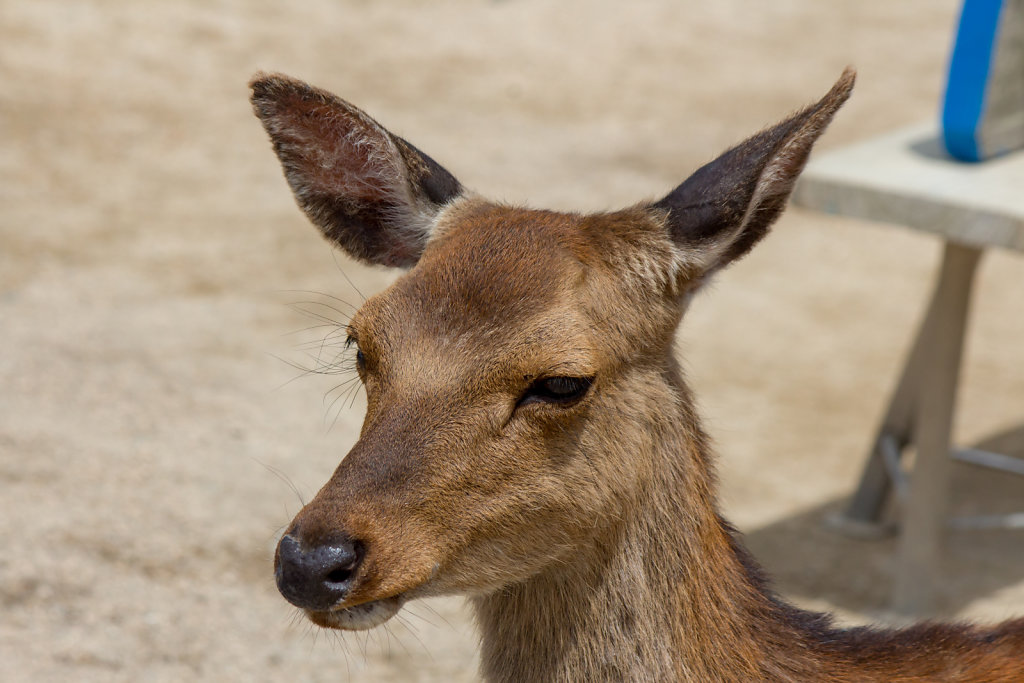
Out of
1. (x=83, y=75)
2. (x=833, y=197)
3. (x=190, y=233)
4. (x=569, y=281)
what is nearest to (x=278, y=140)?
(x=569, y=281)

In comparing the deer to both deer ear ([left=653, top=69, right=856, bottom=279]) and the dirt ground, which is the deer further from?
the dirt ground

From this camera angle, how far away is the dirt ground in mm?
6008

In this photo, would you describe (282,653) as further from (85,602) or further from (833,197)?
(833,197)

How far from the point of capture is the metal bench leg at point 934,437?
20.4 feet

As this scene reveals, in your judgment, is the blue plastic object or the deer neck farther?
the blue plastic object

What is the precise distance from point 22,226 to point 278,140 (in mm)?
7006

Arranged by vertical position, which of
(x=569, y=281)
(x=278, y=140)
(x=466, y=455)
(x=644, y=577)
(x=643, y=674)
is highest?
(x=278, y=140)

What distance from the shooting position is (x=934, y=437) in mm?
6410

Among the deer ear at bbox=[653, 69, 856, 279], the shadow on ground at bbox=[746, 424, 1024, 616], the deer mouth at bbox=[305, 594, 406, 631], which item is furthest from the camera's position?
the shadow on ground at bbox=[746, 424, 1024, 616]

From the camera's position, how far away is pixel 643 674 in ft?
10.5

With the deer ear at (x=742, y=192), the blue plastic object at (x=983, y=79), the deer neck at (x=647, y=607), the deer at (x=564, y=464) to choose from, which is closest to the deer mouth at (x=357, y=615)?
the deer at (x=564, y=464)

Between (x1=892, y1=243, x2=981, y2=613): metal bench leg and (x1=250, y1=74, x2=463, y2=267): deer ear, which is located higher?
(x1=250, y1=74, x2=463, y2=267): deer ear

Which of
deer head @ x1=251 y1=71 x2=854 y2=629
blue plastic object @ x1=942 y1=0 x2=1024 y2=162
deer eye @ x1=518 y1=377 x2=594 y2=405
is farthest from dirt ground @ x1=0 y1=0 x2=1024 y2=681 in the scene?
blue plastic object @ x1=942 y1=0 x2=1024 y2=162

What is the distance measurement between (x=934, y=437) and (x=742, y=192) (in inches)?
144
